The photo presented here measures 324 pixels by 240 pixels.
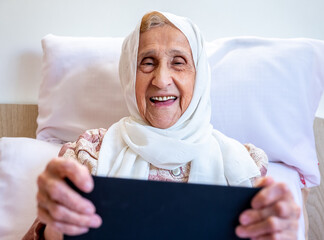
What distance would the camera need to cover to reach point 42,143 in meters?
1.49

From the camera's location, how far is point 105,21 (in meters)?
1.79

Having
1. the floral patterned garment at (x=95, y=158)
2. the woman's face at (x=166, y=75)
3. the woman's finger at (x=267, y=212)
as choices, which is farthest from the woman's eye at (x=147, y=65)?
the woman's finger at (x=267, y=212)

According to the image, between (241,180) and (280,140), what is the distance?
1.22ft

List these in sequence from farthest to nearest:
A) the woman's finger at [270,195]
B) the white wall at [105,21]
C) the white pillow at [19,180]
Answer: the white wall at [105,21]
the white pillow at [19,180]
the woman's finger at [270,195]

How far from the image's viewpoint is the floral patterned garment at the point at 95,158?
44.9 inches

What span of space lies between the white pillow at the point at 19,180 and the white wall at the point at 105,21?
0.45 metres

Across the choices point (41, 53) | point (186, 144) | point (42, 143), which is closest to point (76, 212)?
point (186, 144)

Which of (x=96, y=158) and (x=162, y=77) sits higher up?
(x=162, y=77)

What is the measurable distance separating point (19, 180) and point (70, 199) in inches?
28.6

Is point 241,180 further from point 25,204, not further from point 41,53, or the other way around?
point 41,53

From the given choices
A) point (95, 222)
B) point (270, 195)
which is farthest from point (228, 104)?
point (95, 222)

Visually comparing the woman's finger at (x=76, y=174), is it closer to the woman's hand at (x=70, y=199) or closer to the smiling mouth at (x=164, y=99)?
the woman's hand at (x=70, y=199)

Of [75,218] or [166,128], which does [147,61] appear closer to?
[166,128]

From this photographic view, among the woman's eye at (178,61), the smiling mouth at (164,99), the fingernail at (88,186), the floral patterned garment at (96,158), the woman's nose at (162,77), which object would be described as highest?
the woman's eye at (178,61)
